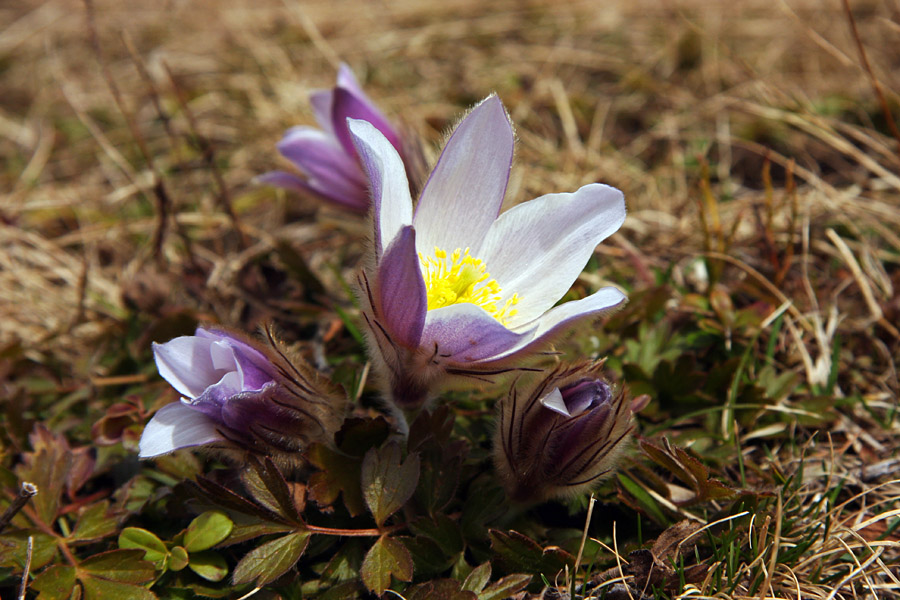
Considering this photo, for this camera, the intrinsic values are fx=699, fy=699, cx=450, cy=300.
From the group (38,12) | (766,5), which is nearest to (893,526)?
(766,5)

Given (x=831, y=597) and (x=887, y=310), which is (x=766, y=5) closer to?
(x=887, y=310)

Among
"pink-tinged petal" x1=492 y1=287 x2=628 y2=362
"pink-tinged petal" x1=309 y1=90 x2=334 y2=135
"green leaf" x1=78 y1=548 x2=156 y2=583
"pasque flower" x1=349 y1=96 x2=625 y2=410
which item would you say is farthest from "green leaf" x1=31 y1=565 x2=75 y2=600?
"pink-tinged petal" x1=309 y1=90 x2=334 y2=135

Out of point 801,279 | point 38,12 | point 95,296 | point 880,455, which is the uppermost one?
point 38,12

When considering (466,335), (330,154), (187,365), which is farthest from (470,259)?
(330,154)

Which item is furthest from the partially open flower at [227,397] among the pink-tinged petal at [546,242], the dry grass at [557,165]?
the dry grass at [557,165]

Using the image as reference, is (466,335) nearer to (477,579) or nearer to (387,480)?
(387,480)

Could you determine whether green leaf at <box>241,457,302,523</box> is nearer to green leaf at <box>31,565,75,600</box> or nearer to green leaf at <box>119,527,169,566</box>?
green leaf at <box>119,527,169,566</box>
